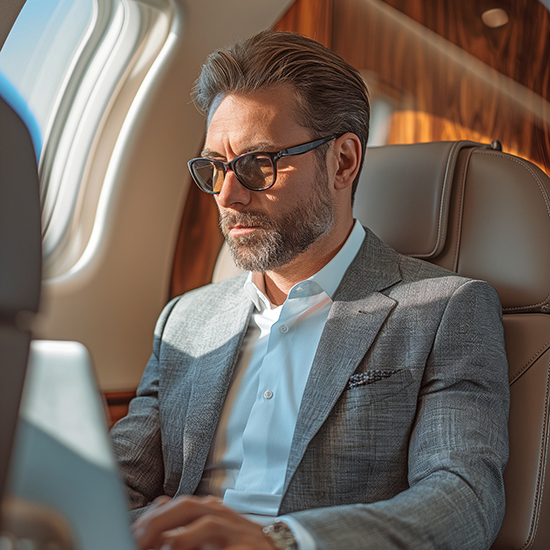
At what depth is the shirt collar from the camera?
1.27m

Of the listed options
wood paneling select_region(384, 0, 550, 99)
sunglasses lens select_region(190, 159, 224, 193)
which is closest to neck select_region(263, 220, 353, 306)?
sunglasses lens select_region(190, 159, 224, 193)

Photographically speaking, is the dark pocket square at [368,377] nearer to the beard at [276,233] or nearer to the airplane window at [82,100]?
the beard at [276,233]

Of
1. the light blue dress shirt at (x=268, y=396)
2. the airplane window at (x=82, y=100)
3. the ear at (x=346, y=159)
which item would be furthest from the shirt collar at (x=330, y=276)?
the airplane window at (x=82, y=100)

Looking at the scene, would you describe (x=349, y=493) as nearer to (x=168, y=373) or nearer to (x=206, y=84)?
(x=168, y=373)

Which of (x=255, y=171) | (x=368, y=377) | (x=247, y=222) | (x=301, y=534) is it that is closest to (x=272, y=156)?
(x=255, y=171)

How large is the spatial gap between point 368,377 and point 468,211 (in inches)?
19.0

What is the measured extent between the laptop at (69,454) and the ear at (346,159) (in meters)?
1.00

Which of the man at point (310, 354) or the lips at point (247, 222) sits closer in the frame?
the man at point (310, 354)

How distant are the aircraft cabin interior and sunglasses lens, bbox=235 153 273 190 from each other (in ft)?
1.10

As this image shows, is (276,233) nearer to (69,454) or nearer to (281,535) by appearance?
(281,535)

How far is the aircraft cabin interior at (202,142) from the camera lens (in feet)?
4.21

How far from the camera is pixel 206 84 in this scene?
4.57 ft

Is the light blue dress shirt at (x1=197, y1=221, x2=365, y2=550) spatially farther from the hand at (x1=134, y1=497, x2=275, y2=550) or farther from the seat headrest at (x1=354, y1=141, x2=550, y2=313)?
the hand at (x1=134, y1=497, x2=275, y2=550)

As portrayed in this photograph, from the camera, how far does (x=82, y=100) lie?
6.43ft
